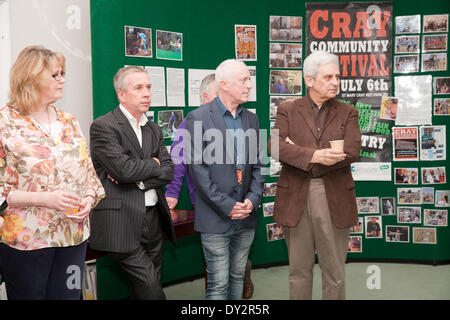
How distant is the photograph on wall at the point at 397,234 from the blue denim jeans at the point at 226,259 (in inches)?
107

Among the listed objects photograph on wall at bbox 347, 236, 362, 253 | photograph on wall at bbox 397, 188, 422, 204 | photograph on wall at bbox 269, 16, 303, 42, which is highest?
photograph on wall at bbox 269, 16, 303, 42

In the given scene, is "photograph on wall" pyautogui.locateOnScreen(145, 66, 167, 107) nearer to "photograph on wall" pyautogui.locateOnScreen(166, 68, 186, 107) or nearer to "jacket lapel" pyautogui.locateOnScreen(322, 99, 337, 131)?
"photograph on wall" pyautogui.locateOnScreen(166, 68, 186, 107)

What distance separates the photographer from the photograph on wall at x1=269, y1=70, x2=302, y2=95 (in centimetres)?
498

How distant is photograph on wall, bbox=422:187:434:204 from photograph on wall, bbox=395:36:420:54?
143cm

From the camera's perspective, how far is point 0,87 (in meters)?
3.23

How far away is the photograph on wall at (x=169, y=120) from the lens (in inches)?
167

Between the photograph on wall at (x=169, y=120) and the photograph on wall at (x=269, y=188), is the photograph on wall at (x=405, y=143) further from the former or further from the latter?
the photograph on wall at (x=169, y=120)

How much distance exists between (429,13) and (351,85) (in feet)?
3.47

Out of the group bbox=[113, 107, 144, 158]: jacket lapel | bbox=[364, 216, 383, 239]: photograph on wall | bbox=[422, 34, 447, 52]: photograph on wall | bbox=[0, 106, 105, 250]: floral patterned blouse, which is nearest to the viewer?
bbox=[0, 106, 105, 250]: floral patterned blouse

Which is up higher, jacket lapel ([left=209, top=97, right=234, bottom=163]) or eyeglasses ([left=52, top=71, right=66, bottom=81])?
eyeglasses ([left=52, top=71, right=66, bottom=81])

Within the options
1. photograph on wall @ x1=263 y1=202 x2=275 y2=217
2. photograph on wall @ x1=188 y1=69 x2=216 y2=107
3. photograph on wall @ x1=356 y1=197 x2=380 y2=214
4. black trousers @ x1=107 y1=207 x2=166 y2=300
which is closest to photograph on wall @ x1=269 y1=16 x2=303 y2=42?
photograph on wall @ x1=188 y1=69 x2=216 y2=107
